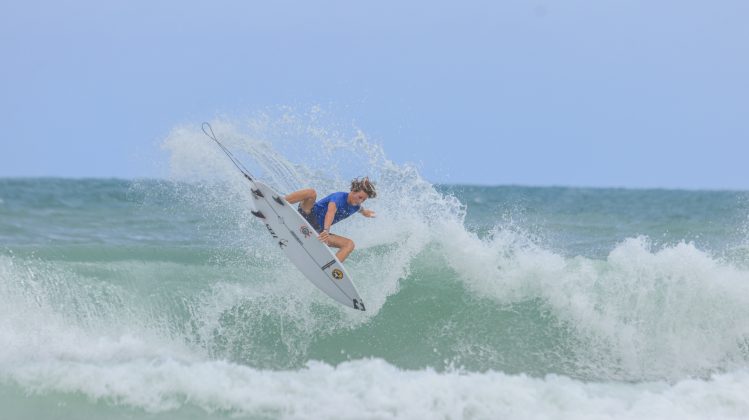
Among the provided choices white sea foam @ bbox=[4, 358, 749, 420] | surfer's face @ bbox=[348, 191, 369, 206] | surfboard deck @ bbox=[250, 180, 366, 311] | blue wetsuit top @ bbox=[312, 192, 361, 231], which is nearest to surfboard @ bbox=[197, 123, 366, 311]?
surfboard deck @ bbox=[250, 180, 366, 311]

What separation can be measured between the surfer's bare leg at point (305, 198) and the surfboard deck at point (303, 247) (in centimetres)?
9

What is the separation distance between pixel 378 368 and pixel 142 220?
34.8 feet

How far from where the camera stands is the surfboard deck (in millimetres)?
8422

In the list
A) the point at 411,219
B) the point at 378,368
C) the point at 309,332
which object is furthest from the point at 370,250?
the point at 378,368

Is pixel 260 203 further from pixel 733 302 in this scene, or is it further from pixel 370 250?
pixel 733 302

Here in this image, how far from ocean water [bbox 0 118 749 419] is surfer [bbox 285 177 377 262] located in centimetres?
95

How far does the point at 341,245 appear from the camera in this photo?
8.54 metres

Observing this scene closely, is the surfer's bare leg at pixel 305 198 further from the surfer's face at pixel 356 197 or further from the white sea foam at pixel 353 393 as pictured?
the white sea foam at pixel 353 393

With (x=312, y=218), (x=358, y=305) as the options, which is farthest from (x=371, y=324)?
(x=312, y=218)

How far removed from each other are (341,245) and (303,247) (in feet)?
1.32

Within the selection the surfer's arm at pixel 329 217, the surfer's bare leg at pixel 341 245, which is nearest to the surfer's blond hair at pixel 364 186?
the surfer's arm at pixel 329 217

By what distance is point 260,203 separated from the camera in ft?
28.8

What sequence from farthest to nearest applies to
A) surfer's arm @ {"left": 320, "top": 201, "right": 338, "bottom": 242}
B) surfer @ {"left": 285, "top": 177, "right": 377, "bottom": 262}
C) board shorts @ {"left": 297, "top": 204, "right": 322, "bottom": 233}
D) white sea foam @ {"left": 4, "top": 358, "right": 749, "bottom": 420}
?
board shorts @ {"left": 297, "top": 204, "right": 322, "bottom": 233} < surfer @ {"left": 285, "top": 177, "right": 377, "bottom": 262} < surfer's arm @ {"left": 320, "top": 201, "right": 338, "bottom": 242} < white sea foam @ {"left": 4, "top": 358, "right": 749, "bottom": 420}

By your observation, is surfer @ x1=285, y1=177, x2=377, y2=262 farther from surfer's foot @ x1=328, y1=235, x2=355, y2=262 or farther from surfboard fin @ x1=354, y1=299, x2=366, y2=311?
surfboard fin @ x1=354, y1=299, x2=366, y2=311
